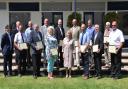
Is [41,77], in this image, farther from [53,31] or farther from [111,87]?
[111,87]

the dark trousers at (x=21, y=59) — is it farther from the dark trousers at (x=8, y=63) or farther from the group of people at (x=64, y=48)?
the dark trousers at (x=8, y=63)

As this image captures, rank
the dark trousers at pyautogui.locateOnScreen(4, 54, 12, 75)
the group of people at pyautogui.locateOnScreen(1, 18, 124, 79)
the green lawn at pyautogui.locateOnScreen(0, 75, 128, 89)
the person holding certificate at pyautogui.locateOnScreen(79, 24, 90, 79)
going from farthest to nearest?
the dark trousers at pyautogui.locateOnScreen(4, 54, 12, 75) < the person holding certificate at pyautogui.locateOnScreen(79, 24, 90, 79) < the group of people at pyautogui.locateOnScreen(1, 18, 124, 79) < the green lawn at pyautogui.locateOnScreen(0, 75, 128, 89)

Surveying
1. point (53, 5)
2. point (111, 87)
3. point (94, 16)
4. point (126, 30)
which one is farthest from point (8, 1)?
point (111, 87)

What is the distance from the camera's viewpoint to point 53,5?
3012 cm

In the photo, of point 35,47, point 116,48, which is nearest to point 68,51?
point 35,47

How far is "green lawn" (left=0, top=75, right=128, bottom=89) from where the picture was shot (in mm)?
17422

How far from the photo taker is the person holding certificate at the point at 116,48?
19.1m

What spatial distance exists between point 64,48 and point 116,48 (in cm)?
208

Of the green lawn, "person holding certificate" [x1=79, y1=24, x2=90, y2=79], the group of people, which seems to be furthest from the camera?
"person holding certificate" [x1=79, y1=24, x2=90, y2=79]

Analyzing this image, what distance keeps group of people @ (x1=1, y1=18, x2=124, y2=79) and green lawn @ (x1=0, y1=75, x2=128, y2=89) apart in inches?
17.6

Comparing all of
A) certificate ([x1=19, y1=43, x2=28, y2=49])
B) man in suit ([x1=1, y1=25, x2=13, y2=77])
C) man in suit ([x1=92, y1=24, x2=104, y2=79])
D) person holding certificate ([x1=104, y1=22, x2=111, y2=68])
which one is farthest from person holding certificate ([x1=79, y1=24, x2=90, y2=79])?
man in suit ([x1=1, y1=25, x2=13, y2=77])

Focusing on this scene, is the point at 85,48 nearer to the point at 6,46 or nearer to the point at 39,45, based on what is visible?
the point at 39,45

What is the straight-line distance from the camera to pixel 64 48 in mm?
19719

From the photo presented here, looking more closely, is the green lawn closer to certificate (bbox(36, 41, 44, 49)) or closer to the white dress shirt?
certificate (bbox(36, 41, 44, 49))
